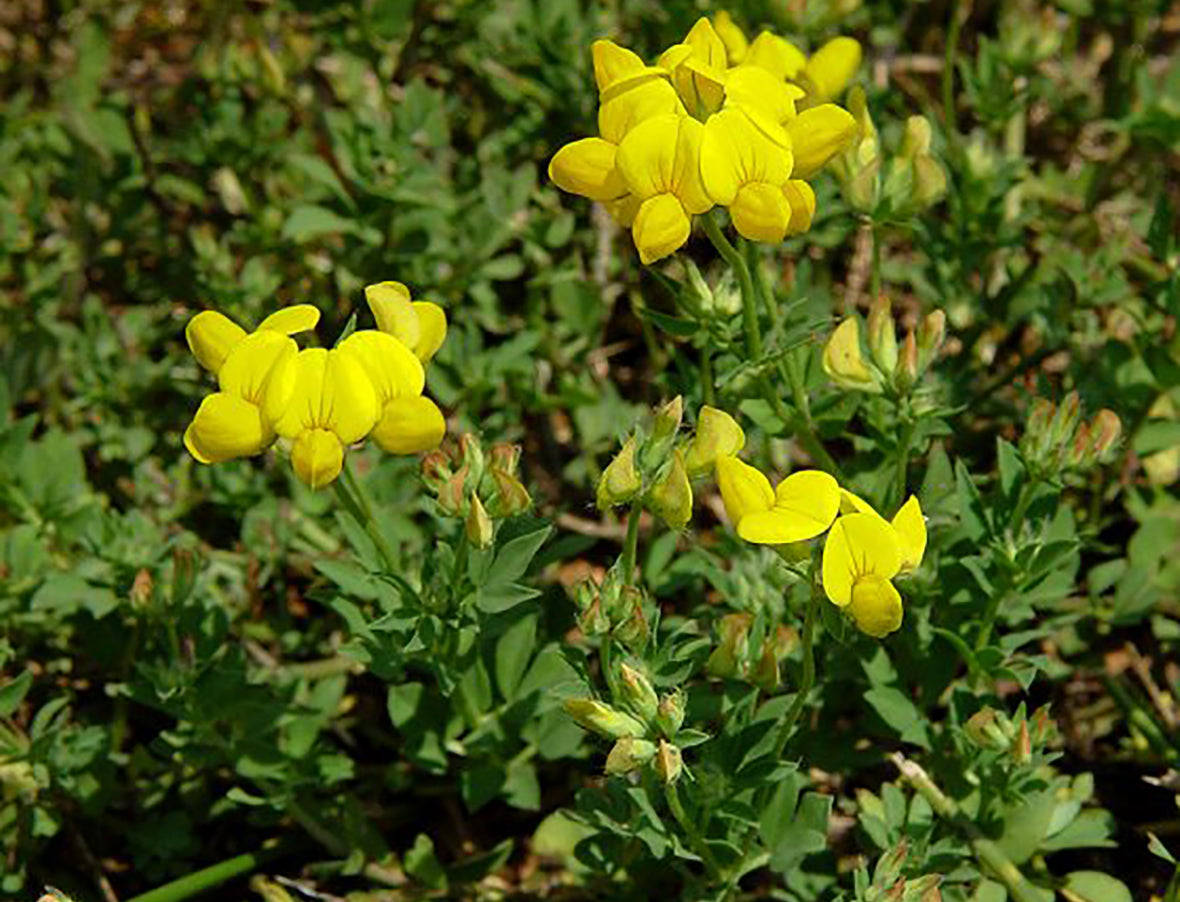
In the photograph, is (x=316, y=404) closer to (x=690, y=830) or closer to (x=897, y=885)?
(x=690, y=830)

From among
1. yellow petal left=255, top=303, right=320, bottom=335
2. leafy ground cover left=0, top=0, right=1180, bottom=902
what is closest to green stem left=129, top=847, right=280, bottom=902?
leafy ground cover left=0, top=0, right=1180, bottom=902

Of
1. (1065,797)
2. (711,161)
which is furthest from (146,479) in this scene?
(1065,797)

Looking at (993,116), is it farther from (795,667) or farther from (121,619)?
(121,619)

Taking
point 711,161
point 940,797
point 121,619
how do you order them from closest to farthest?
point 711,161 → point 940,797 → point 121,619

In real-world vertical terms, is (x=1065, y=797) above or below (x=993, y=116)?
below

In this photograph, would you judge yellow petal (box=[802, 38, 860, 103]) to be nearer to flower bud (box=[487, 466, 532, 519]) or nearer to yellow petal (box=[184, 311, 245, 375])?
flower bud (box=[487, 466, 532, 519])

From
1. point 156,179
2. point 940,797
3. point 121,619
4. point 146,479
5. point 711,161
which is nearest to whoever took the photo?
point 711,161

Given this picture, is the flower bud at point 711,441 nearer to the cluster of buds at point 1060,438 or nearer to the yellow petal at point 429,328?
the yellow petal at point 429,328
